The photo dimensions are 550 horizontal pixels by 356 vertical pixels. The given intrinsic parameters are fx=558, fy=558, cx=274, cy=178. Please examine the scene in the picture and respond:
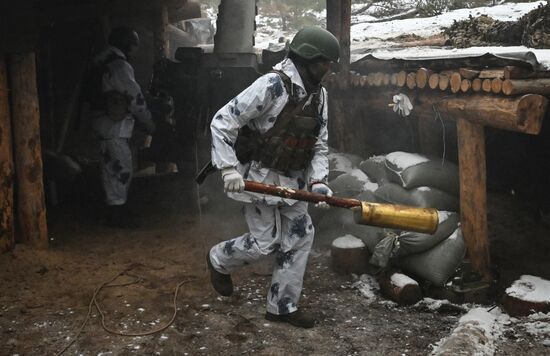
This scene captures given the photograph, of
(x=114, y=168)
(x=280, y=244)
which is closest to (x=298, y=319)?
(x=280, y=244)

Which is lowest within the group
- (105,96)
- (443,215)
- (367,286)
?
(367,286)

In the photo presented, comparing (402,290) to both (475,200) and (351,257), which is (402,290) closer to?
(351,257)

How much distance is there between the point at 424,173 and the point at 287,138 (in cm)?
163

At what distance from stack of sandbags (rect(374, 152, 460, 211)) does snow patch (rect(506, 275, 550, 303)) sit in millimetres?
886

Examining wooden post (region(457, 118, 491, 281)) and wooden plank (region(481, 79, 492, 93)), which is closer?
wooden plank (region(481, 79, 492, 93))

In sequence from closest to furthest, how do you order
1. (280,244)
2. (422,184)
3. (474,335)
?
(474,335) < (280,244) < (422,184)

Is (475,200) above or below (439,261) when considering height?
above

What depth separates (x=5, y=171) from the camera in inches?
182

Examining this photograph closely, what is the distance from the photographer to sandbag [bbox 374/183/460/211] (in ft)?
15.2

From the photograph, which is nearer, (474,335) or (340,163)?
(474,335)

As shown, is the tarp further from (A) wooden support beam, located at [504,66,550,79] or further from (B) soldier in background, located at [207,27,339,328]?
(B) soldier in background, located at [207,27,339,328]

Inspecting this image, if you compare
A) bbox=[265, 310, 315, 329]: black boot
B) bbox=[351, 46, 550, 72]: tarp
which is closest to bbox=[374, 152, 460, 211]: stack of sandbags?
bbox=[351, 46, 550, 72]: tarp

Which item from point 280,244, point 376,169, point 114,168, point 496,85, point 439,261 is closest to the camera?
point 280,244

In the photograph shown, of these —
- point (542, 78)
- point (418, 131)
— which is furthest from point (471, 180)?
point (418, 131)
